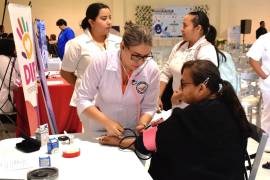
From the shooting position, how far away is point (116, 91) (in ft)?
6.28

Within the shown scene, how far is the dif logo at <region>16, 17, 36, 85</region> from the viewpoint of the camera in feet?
6.14

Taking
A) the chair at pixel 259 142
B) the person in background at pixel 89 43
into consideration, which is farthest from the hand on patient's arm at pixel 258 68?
the chair at pixel 259 142

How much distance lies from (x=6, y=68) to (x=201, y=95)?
2.53 meters

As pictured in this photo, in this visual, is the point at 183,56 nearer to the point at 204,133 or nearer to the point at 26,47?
the point at 26,47

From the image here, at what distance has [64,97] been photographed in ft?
12.8

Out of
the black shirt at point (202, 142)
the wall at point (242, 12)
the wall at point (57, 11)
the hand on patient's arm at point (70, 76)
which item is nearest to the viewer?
the black shirt at point (202, 142)

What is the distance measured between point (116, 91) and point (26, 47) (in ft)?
1.73

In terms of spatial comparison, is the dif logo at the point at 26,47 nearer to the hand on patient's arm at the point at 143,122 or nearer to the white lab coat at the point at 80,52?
the hand on patient's arm at the point at 143,122

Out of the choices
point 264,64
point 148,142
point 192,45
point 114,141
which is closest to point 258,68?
point 264,64

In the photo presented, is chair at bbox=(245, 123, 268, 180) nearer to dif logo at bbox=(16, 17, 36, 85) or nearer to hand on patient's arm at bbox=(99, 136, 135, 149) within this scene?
hand on patient's arm at bbox=(99, 136, 135, 149)

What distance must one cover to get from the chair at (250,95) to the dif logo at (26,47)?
111 inches

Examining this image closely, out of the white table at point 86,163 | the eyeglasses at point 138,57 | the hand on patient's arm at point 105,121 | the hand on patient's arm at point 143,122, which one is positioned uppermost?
the eyeglasses at point 138,57

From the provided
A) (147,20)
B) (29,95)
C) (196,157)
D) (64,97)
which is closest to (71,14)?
(147,20)

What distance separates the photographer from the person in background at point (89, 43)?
2787mm
